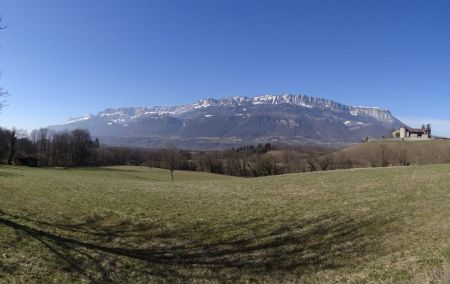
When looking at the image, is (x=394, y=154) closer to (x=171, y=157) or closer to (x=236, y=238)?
(x=171, y=157)

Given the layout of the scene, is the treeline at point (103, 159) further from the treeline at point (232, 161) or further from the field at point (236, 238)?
the field at point (236, 238)

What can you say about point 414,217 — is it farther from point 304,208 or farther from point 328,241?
point 304,208

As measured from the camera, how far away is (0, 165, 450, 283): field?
11711 millimetres

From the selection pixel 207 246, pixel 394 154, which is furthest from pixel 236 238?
pixel 394 154

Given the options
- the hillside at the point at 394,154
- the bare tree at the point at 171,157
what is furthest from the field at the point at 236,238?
the hillside at the point at 394,154

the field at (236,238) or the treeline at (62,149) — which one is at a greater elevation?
the treeline at (62,149)

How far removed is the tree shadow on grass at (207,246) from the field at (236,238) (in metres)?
0.03

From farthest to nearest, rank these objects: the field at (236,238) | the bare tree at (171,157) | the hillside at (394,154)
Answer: the hillside at (394,154)
the bare tree at (171,157)
the field at (236,238)

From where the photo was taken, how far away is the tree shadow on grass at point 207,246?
12422mm

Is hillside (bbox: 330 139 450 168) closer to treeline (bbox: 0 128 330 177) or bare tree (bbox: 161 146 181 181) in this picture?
treeline (bbox: 0 128 330 177)

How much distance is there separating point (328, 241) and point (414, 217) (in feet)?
14.2

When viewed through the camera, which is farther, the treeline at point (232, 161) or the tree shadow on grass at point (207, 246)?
the treeline at point (232, 161)

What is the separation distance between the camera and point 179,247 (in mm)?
15086

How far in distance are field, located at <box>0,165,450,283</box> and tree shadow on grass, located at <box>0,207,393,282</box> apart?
0.11ft
